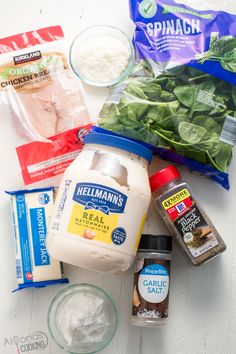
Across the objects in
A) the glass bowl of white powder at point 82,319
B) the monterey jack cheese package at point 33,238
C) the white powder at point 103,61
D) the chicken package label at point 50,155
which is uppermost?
the white powder at point 103,61

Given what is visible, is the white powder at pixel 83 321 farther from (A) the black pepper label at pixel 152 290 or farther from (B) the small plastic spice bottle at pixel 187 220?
(B) the small plastic spice bottle at pixel 187 220

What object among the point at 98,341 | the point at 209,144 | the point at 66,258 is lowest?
the point at 98,341

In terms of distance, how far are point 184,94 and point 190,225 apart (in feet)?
0.74

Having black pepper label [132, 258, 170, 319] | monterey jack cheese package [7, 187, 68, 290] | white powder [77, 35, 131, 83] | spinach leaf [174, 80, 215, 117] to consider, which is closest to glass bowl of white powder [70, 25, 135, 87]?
white powder [77, 35, 131, 83]

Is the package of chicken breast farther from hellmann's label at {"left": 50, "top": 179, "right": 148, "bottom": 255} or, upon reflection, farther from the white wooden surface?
hellmann's label at {"left": 50, "top": 179, "right": 148, "bottom": 255}

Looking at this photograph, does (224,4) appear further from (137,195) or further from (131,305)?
(131,305)

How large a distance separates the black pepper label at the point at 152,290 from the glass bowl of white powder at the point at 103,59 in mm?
346

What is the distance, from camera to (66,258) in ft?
2.64

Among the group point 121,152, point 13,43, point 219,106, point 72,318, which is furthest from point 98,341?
point 13,43

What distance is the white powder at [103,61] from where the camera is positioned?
951mm

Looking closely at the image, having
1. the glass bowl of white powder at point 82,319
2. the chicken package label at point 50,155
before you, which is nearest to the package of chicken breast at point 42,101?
the chicken package label at point 50,155

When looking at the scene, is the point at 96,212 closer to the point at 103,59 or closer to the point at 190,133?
the point at 190,133

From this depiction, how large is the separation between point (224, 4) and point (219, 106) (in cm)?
24

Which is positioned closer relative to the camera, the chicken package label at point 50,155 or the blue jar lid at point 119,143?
the blue jar lid at point 119,143
